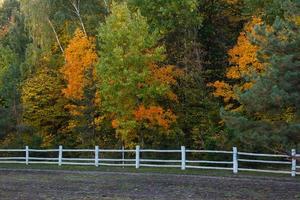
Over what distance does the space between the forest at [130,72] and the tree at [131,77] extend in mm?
67

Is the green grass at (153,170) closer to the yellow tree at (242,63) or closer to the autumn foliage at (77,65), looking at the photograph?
the yellow tree at (242,63)

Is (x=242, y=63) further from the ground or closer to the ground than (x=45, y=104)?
further from the ground

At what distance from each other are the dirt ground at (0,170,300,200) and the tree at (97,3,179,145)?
26.9 feet

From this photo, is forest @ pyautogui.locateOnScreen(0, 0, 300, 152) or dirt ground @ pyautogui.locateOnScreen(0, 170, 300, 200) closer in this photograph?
dirt ground @ pyautogui.locateOnScreen(0, 170, 300, 200)

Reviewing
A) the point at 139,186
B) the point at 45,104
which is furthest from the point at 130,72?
the point at 139,186

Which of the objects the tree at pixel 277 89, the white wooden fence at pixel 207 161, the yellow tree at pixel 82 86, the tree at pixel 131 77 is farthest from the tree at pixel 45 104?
the tree at pixel 277 89

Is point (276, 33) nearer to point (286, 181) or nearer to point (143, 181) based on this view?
point (286, 181)

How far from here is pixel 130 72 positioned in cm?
3172

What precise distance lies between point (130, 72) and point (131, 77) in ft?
1.41

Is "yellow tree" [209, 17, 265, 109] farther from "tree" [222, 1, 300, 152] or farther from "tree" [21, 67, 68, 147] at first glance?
"tree" [21, 67, 68, 147]

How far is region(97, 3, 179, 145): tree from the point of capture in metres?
31.9

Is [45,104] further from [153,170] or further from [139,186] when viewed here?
[139,186]

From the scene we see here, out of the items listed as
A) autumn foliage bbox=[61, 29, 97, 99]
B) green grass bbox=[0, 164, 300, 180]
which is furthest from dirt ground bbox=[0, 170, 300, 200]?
autumn foliage bbox=[61, 29, 97, 99]

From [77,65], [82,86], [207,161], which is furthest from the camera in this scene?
[77,65]
